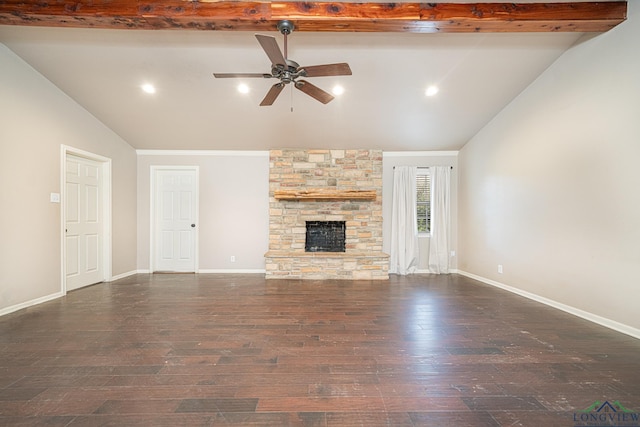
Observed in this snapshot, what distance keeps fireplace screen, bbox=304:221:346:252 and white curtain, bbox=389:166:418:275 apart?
103cm

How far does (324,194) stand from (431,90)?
2.35 m

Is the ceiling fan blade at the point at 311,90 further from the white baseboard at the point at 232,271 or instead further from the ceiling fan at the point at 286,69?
the white baseboard at the point at 232,271

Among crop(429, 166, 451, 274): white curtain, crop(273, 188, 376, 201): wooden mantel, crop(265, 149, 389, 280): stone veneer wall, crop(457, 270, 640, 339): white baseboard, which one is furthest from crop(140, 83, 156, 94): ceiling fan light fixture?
crop(457, 270, 640, 339): white baseboard

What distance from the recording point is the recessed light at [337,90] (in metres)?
3.75

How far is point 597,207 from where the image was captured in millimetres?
2875

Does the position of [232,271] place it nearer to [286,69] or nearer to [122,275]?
[122,275]

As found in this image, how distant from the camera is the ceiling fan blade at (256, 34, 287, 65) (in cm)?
205

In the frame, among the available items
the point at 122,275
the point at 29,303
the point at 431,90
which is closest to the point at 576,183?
the point at 431,90

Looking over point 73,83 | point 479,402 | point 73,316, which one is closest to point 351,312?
point 479,402

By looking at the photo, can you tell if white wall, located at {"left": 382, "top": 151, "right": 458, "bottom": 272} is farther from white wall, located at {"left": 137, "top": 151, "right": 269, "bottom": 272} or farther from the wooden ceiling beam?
the wooden ceiling beam

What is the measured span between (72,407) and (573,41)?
5.57m

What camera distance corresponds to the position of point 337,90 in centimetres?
381

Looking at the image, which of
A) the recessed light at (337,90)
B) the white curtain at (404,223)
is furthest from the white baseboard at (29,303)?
the white curtain at (404,223)

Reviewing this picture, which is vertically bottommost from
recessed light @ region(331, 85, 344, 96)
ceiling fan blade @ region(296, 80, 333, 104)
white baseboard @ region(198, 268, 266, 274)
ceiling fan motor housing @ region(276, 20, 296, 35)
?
white baseboard @ region(198, 268, 266, 274)
